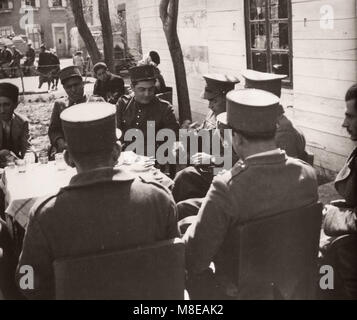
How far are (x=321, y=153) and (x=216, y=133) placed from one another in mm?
2389

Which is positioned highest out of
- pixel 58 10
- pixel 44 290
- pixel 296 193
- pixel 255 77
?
pixel 58 10

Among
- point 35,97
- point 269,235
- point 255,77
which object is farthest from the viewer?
point 35,97

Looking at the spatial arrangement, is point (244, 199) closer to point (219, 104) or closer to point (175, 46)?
point (219, 104)

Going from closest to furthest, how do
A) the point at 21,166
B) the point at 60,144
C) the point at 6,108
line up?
the point at 21,166, the point at 6,108, the point at 60,144

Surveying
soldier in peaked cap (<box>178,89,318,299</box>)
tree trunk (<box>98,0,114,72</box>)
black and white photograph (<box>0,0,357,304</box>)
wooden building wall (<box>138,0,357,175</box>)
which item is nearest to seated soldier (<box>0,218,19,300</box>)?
black and white photograph (<box>0,0,357,304</box>)

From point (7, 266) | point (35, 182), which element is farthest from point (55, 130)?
point (7, 266)

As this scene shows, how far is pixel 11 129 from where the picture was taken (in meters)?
5.75

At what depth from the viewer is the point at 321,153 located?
6992 mm

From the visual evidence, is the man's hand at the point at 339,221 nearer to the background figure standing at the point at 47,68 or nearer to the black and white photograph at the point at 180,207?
the black and white photograph at the point at 180,207

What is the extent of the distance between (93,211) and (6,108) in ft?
11.6

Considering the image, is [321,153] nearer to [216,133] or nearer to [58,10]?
[216,133]

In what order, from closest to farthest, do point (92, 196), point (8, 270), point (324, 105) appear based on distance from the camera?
point (92, 196) → point (8, 270) → point (324, 105)

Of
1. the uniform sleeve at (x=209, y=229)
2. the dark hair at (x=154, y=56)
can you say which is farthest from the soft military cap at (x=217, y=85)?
the dark hair at (x=154, y=56)
